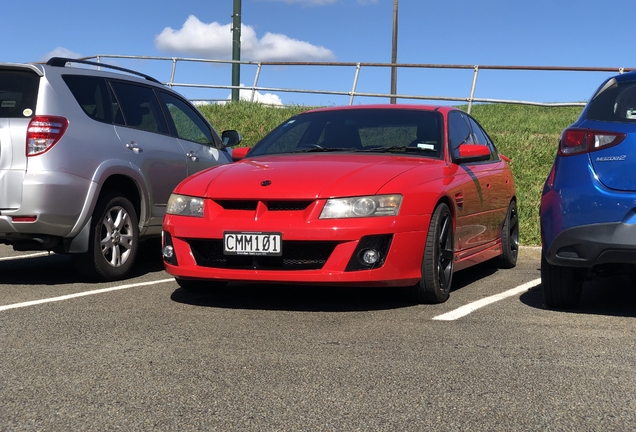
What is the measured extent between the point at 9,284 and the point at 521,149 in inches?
412

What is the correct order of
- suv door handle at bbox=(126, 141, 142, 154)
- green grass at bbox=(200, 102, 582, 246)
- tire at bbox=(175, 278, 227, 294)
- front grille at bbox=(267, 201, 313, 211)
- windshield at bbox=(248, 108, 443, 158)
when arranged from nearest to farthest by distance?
Answer: front grille at bbox=(267, 201, 313, 211), tire at bbox=(175, 278, 227, 294), windshield at bbox=(248, 108, 443, 158), suv door handle at bbox=(126, 141, 142, 154), green grass at bbox=(200, 102, 582, 246)

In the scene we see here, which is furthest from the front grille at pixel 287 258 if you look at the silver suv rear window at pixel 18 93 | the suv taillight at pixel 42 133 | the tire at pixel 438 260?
the silver suv rear window at pixel 18 93

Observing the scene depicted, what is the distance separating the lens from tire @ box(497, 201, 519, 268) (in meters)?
8.18

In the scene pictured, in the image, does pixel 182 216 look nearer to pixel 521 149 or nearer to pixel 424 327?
pixel 424 327

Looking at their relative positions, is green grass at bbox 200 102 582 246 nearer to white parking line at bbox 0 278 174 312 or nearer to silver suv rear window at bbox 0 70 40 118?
white parking line at bbox 0 278 174 312

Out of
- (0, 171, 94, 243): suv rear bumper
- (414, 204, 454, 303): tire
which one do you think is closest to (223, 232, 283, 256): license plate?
(414, 204, 454, 303): tire

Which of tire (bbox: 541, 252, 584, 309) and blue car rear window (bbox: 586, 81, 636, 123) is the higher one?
blue car rear window (bbox: 586, 81, 636, 123)

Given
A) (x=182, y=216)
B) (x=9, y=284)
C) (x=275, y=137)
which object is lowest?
(x=9, y=284)

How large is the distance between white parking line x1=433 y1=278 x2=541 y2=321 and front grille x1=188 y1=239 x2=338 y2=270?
2.55ft

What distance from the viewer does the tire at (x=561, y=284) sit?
224 inches

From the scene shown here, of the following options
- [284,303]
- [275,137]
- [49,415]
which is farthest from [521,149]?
[49,415]

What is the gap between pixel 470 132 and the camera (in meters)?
7.86

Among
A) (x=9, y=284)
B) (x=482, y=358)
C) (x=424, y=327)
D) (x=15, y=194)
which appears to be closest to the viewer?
(x=482, y=358)

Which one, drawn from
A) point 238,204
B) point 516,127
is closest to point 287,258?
point 238,204
